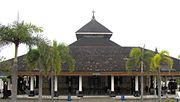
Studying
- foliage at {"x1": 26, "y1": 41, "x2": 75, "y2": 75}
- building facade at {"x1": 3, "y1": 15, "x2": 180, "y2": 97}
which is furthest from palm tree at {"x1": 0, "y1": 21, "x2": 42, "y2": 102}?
building facade at {"x1": 3, "y1": 15, "x2": 180, "y2": 97}

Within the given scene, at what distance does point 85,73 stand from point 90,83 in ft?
13.7

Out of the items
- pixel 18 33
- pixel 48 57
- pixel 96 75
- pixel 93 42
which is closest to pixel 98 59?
pixel 96 75

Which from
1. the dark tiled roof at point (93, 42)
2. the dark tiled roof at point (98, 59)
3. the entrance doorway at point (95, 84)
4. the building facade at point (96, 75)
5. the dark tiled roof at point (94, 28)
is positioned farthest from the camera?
the dark tiled roof at point (94, 28)

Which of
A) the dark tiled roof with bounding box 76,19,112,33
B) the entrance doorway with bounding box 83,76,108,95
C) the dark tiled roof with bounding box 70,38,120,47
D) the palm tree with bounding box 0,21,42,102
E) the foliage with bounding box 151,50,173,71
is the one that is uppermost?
the dark tiled roof with bounding box 76,19,112,33

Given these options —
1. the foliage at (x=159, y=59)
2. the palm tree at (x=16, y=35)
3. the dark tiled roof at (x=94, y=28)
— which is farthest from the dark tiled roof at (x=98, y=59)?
the palm tree at (x=16, y=35)

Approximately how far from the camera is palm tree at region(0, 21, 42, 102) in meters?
22.5

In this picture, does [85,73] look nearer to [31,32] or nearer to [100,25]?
[100,25]

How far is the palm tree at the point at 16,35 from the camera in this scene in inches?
886

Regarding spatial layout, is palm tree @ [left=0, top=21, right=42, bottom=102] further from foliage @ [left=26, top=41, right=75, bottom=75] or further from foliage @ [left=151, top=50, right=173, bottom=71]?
foliage @ [left=151, top=50, right=173, bottom=71]

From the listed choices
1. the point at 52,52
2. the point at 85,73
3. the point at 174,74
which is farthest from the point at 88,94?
the point at 52,52

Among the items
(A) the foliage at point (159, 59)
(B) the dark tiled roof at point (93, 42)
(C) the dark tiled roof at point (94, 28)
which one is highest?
(C) the dark tiled roof at point (94, 28)

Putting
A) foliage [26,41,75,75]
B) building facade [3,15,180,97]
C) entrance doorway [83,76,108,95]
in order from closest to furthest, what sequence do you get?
1. foliage [26,41,75,75]
2. building facade [3,15,180,97]
3. entrance doorway [83,76,108,95]

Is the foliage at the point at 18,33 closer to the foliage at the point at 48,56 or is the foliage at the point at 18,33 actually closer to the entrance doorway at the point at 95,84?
the foliage at the point at 48,56

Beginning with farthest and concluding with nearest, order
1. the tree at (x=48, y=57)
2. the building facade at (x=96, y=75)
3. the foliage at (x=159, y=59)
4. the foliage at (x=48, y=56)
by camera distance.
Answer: the building facade at (x=96, y=75), the foliage at (x=159, y=59), the tree at (x=48, y=57), the foliage at (x=48, y=56)
